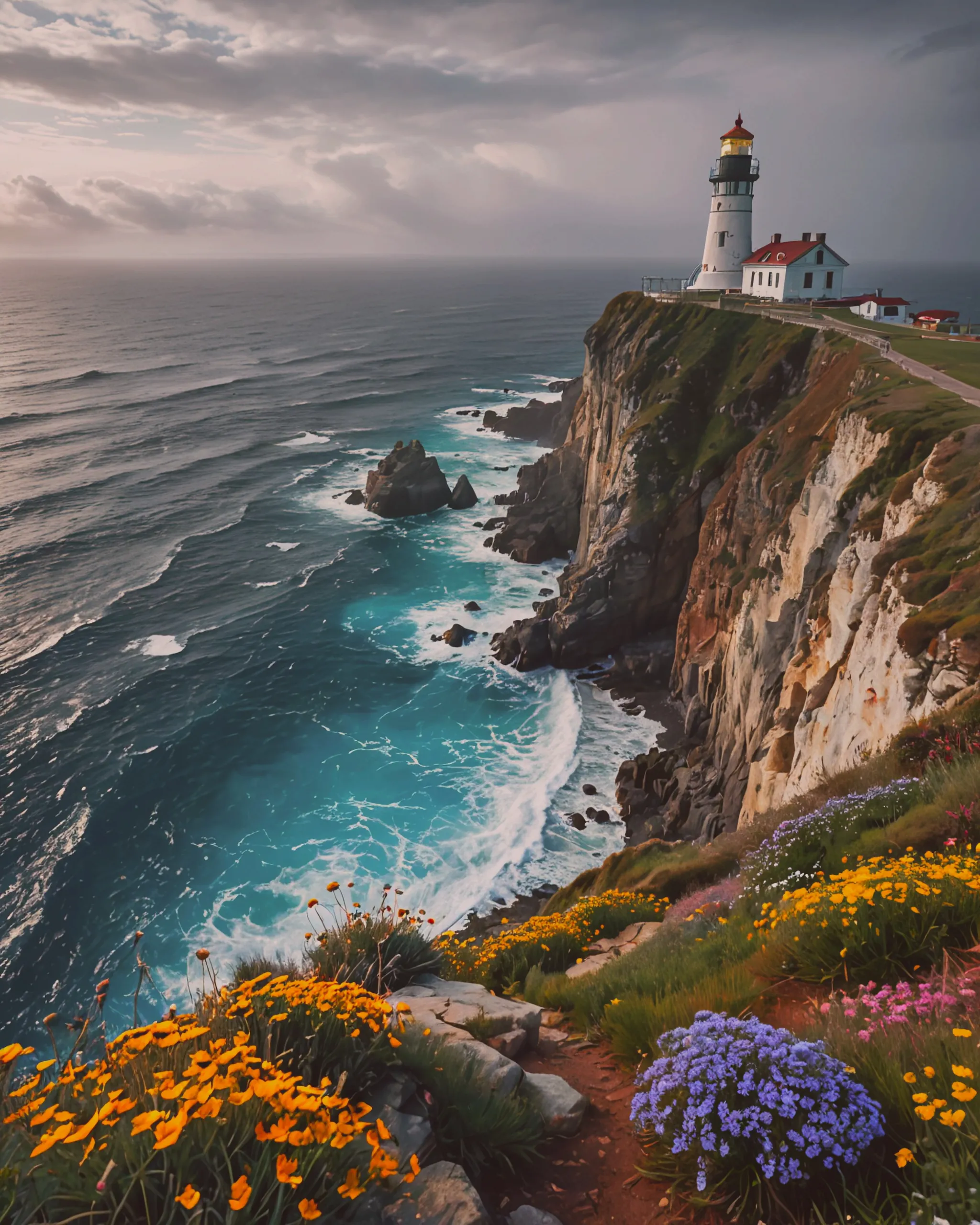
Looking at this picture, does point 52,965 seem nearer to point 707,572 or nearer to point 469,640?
point 469,640

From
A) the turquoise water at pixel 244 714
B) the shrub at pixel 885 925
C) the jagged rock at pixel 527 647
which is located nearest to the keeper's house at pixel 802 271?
the turquoise water at pixel 244 714

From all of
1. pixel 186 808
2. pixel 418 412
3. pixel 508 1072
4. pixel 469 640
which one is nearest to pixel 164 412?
pixel 418 412

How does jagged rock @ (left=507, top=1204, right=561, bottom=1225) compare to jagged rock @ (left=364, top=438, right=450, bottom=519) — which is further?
jagged rock @ (left=364, top=438, right=450, bottom=519)

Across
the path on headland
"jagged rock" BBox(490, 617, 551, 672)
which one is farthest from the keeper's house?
"jagged rock" BBox(490, 617, 551, 672)

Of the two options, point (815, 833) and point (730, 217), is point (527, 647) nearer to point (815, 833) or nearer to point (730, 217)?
point (815, 833)

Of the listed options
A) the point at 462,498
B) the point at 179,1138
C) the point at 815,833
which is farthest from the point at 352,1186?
the point at 462,498

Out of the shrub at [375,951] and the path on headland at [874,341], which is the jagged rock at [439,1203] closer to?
the shrub at [375,951]

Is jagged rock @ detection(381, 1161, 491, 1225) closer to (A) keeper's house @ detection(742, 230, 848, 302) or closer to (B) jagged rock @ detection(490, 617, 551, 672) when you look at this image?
(B) jagged rock @ detection(490, 617, 551, 672)
